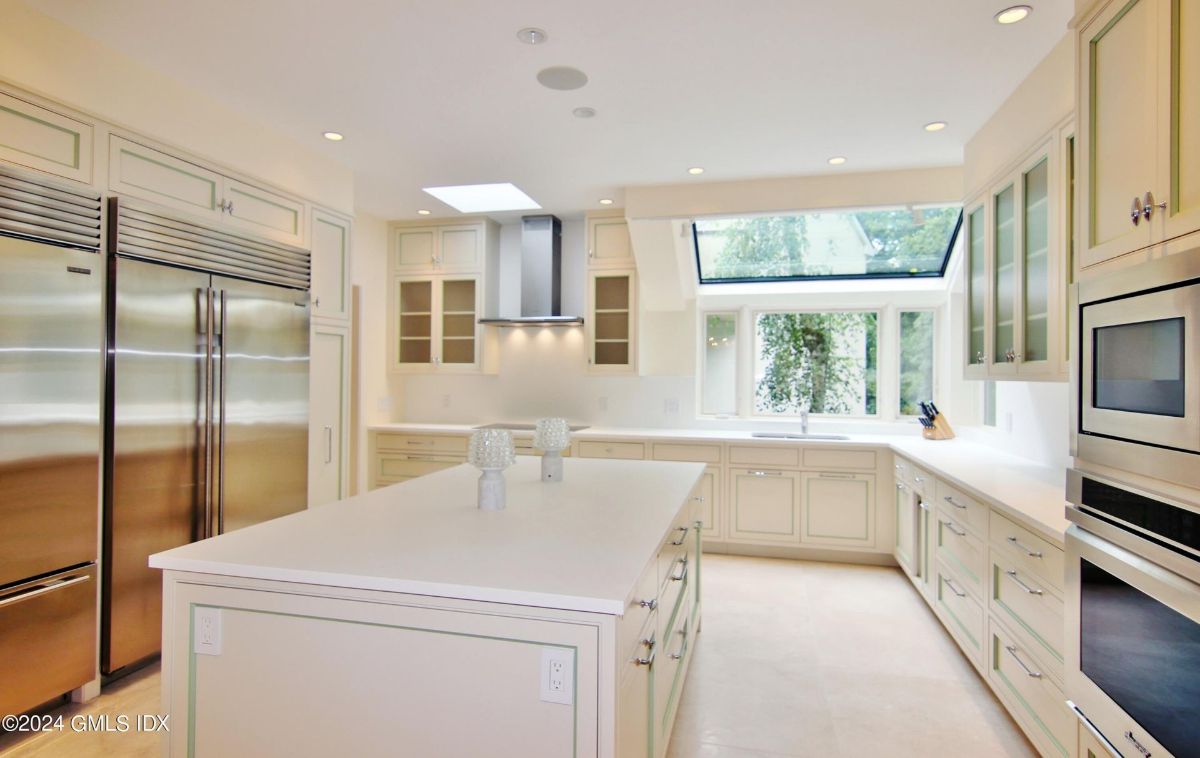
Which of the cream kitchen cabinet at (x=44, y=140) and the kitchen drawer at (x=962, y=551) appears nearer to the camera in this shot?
the cream kitchen cabinet at (x=44, y=140)

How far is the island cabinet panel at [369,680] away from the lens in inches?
48.7

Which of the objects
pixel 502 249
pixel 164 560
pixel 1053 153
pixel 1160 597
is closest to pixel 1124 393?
pixel 1160 597

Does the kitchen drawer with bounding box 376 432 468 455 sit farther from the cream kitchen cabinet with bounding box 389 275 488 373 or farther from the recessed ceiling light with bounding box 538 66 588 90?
the recessed ceiling light with bounding box 538 66 588 90

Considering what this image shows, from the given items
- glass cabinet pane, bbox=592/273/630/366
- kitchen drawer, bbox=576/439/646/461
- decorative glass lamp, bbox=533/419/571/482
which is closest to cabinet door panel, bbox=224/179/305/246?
decorative glass lamp, bbox=533/419/571/482

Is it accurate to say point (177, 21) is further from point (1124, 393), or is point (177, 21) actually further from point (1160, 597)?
point (1160, 597)

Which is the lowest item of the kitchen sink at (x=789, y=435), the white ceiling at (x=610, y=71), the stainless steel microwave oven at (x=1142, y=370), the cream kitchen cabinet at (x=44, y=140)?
the kitchen sink at (x=789, y=435)

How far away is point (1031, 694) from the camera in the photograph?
2.07 metres

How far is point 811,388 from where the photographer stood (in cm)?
505

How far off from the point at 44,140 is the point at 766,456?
411cm

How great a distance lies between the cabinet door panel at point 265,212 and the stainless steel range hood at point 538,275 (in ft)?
5.86

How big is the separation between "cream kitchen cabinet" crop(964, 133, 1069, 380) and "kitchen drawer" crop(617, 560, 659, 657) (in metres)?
1.73

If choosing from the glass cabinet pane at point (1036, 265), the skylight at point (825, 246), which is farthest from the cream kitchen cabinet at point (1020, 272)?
the skylight at point (825, 246)

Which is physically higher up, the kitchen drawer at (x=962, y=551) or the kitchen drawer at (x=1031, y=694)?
the kitchen drawer at (x=962, y=551)

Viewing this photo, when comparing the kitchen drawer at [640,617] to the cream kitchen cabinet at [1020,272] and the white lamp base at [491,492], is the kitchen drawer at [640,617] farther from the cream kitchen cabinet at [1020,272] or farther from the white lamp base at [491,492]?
the cream kitchen cabinet at [1020,272]
